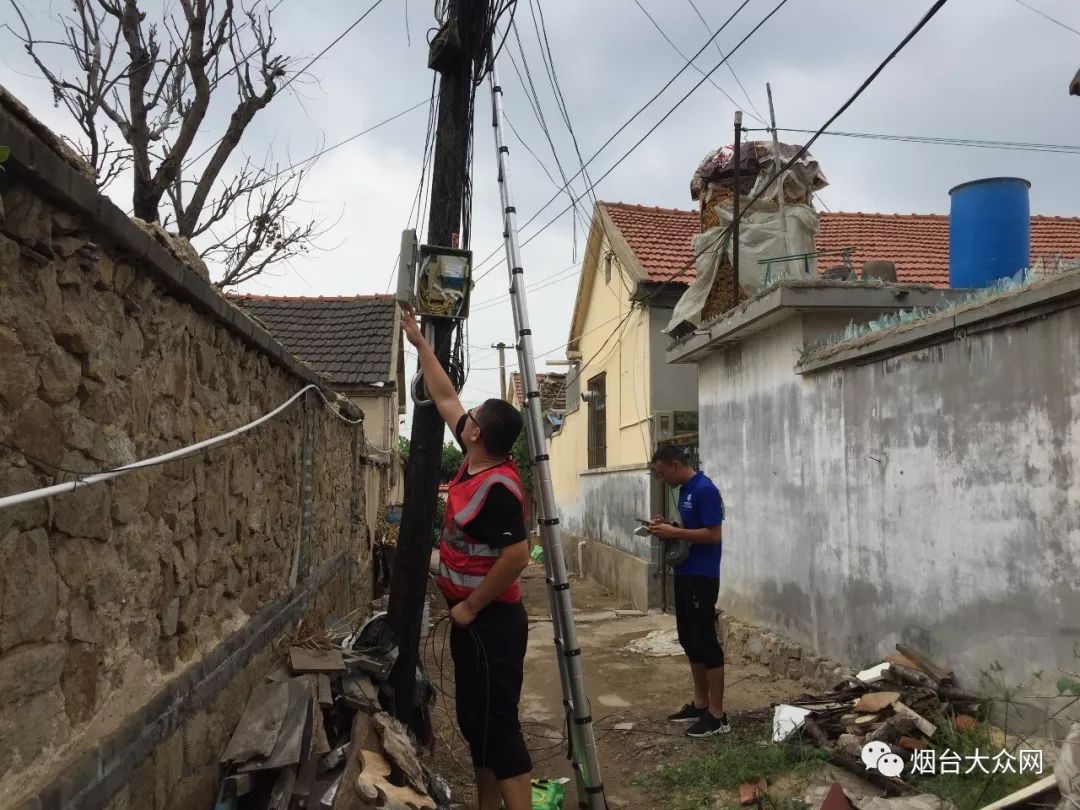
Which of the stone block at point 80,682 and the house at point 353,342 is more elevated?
the house at point 353,342

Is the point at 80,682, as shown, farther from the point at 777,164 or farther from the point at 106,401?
the point at 777,164

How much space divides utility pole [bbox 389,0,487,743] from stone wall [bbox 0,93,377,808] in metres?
0.78

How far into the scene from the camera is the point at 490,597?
3.37 metres

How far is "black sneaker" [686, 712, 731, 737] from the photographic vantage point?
516 cm

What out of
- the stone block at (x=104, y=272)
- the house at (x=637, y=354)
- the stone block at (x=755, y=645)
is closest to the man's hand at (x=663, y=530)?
the stone block at (x=755, y=645)

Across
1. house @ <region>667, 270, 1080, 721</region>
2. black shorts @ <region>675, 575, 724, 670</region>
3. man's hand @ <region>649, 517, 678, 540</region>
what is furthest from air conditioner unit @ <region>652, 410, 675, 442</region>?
black shorts @ <region>675, 575, 724, 670</region>

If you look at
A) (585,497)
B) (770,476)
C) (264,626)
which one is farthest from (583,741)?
(585,497)

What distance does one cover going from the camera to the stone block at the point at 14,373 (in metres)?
1.79

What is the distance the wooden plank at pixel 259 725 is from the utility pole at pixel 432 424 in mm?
904

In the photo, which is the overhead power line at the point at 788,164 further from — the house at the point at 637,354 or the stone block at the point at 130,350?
the stone block at the point at 130,350

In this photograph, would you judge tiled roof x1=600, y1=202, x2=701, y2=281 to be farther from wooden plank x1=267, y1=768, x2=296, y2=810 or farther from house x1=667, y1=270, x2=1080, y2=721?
wooden plank x1=267, y1=768, x2=296, y2=810

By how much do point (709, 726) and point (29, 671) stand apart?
422cm

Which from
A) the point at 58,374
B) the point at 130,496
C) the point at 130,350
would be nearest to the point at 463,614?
the point at 130,496

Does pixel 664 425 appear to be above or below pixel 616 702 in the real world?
above
